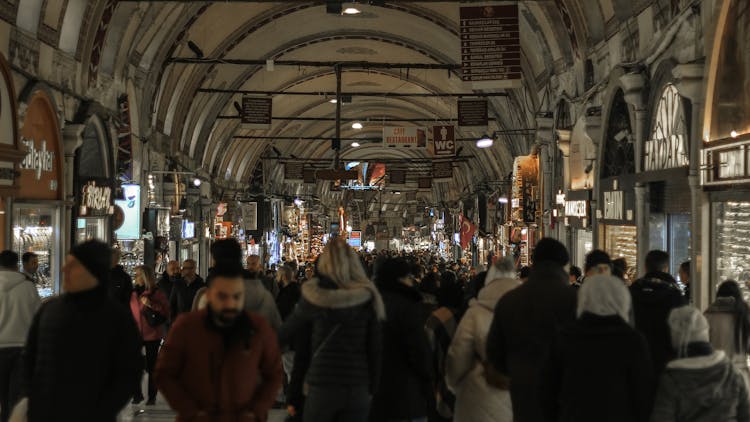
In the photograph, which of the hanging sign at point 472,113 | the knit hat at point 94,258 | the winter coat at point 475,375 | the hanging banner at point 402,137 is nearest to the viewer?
the knit hat at point 94,258

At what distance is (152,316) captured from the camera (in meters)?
9.48

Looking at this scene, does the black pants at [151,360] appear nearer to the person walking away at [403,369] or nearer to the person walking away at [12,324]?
the person walking away at [12,324]

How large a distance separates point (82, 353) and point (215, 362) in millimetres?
625

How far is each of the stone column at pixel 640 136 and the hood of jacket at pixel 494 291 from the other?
26.3 ft

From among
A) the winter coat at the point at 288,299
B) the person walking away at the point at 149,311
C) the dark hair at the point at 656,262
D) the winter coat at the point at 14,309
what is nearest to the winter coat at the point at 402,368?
the dark hair at the point at 656,262

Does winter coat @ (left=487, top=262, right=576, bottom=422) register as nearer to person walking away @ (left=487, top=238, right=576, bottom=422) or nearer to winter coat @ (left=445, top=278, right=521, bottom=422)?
person walking away @ (left=487, top=238, right=576, bottom=422)

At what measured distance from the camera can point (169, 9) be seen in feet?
64.4

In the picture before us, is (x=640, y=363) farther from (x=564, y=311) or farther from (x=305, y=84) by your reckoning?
(x=305, y=84)

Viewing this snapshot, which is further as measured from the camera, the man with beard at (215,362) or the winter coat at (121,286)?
the winter coat at (121,286)

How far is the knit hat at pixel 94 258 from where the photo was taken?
449 cm

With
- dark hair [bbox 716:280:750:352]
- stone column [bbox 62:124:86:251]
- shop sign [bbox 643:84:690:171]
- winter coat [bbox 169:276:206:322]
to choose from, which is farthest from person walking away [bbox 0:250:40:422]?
stone column [bbox 62:124:86:251]

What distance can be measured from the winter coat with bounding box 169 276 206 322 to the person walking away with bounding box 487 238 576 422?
202 inches

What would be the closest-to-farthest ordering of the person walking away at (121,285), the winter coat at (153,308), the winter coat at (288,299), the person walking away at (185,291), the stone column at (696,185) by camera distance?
the winter coat at (288,299)
the person walking away at (121,285)
the winter coat at (153,308)
the person walking away at (185,291)
the stone column at (696,185)

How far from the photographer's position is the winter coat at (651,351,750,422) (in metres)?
4.75
